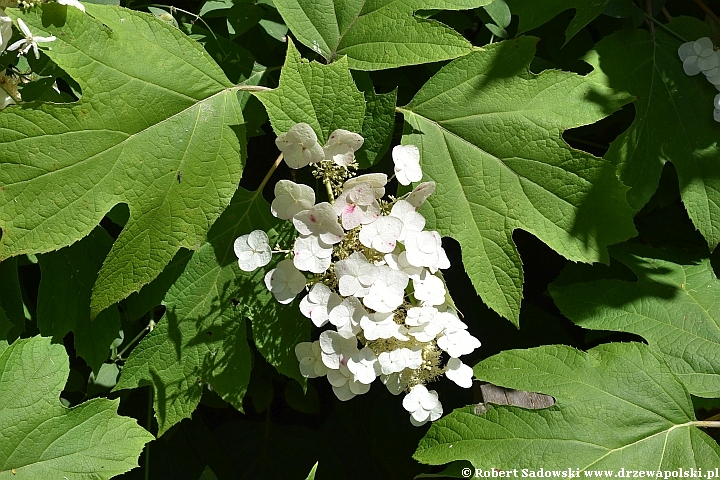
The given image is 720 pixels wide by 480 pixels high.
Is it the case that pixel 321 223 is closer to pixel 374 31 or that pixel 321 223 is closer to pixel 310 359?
pixel 310 359

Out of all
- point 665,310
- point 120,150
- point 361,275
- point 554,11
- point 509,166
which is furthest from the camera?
point 665,310

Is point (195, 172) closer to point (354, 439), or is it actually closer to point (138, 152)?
point (138, 152)

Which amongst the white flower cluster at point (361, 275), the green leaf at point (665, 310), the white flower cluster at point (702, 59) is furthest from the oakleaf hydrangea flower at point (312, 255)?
the white flower cluster at point (702, 59)

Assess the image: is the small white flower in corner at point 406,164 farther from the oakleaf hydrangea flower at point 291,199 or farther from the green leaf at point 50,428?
the green leaf at point 50,428

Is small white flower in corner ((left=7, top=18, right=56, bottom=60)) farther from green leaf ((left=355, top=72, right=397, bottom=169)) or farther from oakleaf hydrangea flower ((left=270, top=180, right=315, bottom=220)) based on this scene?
green leaf ((left=355, top=72, right=397, bottom=169))

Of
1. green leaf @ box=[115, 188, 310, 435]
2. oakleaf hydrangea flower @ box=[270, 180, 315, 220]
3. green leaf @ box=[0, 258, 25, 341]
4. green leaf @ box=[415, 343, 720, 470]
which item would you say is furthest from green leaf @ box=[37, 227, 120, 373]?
green leaf @ box=[415, 343, 720, 470]

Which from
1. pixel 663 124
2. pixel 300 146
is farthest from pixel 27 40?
pixel 663 124

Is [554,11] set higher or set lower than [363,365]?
higher
